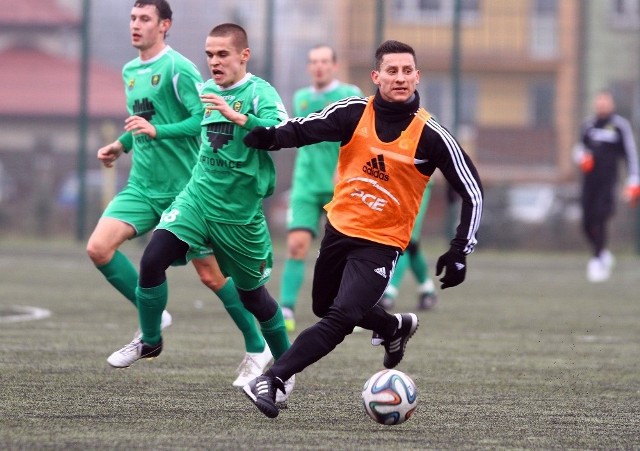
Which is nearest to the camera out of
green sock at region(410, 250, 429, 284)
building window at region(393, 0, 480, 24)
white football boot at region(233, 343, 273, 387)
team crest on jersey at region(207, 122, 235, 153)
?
team crest on jersey at region(207, 122, 235, 153)

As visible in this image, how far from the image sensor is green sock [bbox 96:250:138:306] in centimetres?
784

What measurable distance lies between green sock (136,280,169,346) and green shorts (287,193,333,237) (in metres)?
3.50

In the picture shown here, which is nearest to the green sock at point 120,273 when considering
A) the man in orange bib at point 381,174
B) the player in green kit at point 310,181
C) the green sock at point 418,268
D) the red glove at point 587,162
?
the man in orange bib at point 381,174

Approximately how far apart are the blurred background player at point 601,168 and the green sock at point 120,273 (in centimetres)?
944

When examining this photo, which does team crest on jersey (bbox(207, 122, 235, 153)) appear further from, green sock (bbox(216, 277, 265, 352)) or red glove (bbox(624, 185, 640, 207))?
red glove (bbox(624, 185, 640, 207))

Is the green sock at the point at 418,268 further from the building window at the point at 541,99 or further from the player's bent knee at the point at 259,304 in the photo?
the building window at the point at 541,99

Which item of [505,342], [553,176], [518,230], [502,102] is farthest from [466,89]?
[505,342]

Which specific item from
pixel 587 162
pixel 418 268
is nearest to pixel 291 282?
pixel 418 268

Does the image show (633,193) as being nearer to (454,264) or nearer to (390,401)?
(454,264)

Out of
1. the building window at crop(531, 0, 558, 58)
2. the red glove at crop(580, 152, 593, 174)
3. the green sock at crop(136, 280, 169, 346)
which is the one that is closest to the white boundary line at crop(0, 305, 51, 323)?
the green sock at crop(136, 280, 169, 346)

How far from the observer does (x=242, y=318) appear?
24.1 ft

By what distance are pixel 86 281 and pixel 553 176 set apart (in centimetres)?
1428

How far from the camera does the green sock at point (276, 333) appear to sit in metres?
6.94

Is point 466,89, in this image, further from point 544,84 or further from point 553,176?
point 553,176
